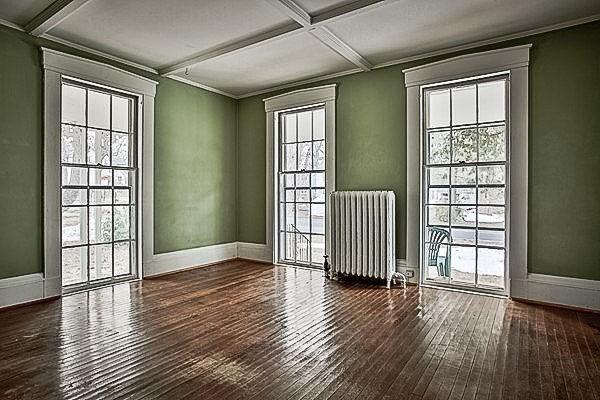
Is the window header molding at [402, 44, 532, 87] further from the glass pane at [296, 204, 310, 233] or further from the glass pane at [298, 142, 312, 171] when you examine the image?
the glass pane at [296, 204, 310, 233]

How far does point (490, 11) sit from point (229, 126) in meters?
4.43

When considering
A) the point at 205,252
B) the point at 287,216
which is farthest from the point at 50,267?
the point at 287,216

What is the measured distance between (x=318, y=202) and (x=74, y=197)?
3.35m

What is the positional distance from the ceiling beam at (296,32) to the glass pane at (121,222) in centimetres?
204

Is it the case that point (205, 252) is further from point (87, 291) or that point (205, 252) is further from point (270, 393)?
point (270, 393)

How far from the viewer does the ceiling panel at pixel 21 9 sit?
3.63m

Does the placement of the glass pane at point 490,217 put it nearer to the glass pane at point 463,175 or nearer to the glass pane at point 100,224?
the glass pane at point 463,175

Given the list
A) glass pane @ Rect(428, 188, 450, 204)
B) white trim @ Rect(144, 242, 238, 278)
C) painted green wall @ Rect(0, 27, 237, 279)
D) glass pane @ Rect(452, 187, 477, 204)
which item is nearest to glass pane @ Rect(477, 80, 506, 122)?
glass pane @ Rect(452, 187, 477, 204)

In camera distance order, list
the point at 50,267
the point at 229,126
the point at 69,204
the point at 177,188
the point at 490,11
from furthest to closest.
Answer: the point at 229,126, the point at 177,188, the point at 69,204, the point at 50,267, the point at 490,11

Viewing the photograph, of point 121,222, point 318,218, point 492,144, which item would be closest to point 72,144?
point 121,222

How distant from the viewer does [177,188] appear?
234 inches

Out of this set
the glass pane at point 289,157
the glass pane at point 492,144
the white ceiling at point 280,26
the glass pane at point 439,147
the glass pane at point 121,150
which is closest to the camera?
the white ceiling at point 280,26

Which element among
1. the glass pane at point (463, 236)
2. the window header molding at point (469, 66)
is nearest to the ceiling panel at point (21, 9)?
the window header molding at point (469, 66)

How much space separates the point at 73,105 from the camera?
4.75m
